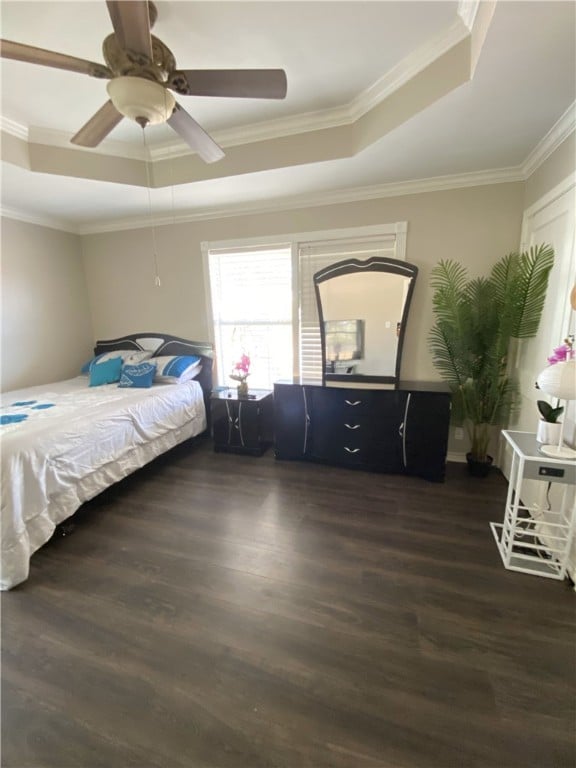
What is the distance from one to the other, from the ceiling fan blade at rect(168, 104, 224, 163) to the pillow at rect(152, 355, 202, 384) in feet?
6.76

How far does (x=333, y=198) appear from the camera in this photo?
3.12 m

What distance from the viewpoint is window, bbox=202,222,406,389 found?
10.4 feet

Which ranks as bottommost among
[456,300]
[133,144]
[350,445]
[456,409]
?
[350,445]

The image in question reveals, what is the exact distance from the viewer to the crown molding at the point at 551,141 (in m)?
1.87

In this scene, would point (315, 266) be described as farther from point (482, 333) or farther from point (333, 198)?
point (482, 333)

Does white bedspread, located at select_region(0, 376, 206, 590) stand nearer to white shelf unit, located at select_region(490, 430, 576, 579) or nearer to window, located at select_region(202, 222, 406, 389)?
window, located at select_region(202, 222, 406, 389)

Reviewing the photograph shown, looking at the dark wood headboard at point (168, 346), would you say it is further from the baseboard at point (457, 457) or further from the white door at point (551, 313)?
the white door at point (551, 313)

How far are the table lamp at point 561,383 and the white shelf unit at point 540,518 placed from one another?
0.07 metres

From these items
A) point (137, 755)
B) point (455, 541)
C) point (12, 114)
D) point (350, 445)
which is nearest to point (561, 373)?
point (455, 541)

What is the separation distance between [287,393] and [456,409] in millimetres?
1503

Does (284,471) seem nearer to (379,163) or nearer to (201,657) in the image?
(201,657)

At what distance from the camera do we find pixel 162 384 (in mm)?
3520

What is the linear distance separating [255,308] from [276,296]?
0.28 metres

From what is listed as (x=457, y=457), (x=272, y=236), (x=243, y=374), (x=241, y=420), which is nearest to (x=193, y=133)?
(x=272, y=236)
